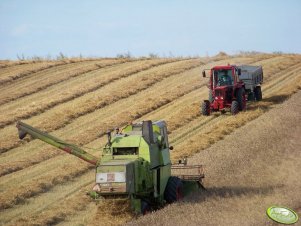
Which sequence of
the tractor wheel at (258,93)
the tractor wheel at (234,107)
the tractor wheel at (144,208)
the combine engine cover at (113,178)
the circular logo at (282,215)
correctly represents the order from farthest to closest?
the tractor wheel at (258,93) → the tractor wheel at (234,107) → the tractor wheel at (144,208) → the circular logo at (282,215) → the combine engine cover at (113,178)

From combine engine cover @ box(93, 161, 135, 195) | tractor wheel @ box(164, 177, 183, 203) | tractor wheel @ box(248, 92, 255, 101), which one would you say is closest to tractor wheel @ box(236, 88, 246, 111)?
tractor wheel @ box(248, 92, 255, 101)

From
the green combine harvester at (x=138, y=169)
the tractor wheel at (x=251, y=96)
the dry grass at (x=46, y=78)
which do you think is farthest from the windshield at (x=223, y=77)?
Result: the green combine harvester at (x=138, y=169)

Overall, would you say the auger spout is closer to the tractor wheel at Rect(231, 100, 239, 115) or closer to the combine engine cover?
the combine engine cover

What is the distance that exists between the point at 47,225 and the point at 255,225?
609 centimetres

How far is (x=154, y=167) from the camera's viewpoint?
60.0ft

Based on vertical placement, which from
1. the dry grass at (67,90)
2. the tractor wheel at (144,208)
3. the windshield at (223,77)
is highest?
the windshield at (223,77)

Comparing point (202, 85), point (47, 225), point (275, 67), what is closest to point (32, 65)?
point (202, 85)

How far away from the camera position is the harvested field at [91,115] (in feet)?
66.6

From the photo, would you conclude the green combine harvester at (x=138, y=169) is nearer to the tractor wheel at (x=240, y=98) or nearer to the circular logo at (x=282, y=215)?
the circular logo at (x=282, y=215)

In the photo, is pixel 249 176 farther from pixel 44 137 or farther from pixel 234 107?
pixel 234 107

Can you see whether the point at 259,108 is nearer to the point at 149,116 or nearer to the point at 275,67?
the point at 149,116

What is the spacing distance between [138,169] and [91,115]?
15772mm

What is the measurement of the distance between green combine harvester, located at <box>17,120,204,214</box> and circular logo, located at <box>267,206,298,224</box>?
9.75ft

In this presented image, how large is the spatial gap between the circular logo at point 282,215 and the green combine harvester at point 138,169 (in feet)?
9.75
